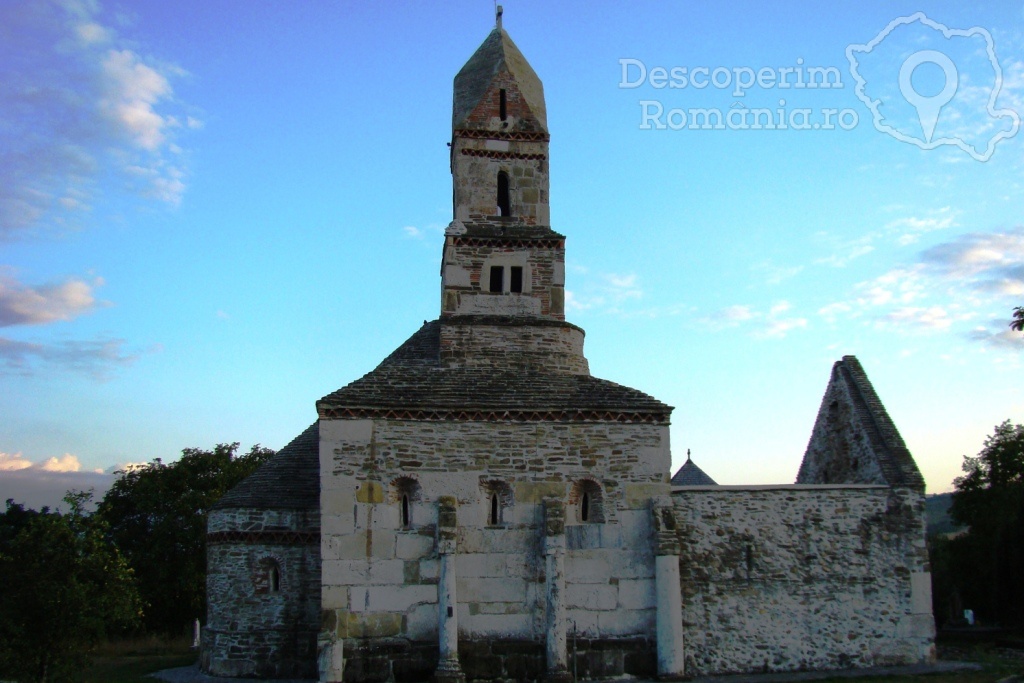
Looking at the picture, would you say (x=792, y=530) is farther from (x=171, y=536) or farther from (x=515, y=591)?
(x=171, y=536)

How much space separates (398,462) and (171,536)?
24888 mm

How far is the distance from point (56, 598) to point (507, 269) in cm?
1122

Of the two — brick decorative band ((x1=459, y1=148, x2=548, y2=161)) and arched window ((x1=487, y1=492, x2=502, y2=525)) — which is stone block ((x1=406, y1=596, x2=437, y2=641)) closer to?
arched window ((x1=487, y1=492, x2=502, y2=525))

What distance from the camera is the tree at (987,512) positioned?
35.0 m

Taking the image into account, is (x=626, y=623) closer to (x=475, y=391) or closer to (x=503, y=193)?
(x=475, y=391)

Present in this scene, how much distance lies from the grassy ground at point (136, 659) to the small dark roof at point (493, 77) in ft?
49.0

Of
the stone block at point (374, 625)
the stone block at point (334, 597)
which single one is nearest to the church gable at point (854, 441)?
the stone block at point (374, 625)

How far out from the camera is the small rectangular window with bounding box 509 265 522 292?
2042 centimetres

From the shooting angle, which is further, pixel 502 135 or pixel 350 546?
pixel 502 135

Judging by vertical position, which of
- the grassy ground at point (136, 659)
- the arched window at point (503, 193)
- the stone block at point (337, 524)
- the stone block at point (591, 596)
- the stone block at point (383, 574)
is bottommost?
the grassy ground at point (136, 659)

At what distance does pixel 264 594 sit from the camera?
19.4 metres

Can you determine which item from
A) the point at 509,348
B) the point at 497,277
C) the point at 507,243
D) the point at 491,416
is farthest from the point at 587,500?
the point at 507,243

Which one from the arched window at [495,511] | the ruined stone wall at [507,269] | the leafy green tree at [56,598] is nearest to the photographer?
the leafy green tree at [56,598]

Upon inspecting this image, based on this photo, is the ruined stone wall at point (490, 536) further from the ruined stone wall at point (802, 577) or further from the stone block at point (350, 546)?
the ruined stone wall at point (802, 577)
